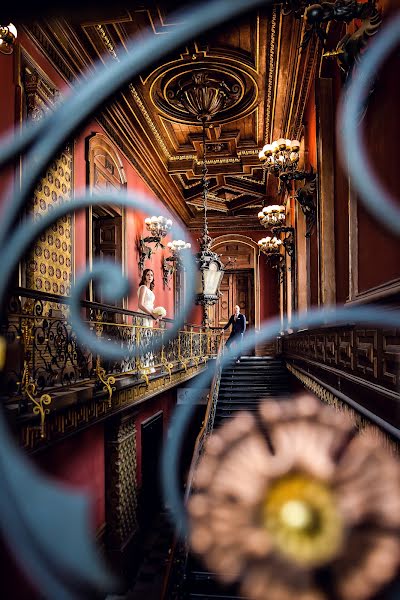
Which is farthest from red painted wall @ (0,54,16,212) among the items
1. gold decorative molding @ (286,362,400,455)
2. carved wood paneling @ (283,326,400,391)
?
gold decorative molding @ (286,362,400,455)

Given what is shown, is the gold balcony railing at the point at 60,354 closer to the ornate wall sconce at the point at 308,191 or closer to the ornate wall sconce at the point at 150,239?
the ornate wall sconce at the point at 150,239

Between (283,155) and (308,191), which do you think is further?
(283,155)

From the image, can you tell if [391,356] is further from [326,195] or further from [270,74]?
[270,74]

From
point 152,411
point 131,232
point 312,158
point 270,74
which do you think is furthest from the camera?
point 152,411

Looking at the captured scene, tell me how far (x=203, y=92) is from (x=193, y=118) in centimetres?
114

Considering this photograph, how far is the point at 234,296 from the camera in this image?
1561 centimetres

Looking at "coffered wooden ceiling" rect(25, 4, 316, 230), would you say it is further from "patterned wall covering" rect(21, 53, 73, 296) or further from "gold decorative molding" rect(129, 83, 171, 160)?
"patterned wall covering" rect(21, 53, 73, 296)

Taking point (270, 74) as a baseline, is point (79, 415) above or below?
below

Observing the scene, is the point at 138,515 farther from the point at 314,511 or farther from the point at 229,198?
the point at 229,198

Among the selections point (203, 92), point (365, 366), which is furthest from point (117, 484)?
point (203, 92)

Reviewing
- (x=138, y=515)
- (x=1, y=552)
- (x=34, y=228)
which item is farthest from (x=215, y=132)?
(x=34, y=228)

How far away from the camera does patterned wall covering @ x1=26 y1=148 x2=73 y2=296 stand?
209 inches

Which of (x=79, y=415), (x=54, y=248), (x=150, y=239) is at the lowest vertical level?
(x=79, y=415)

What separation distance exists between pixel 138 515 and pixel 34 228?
8.31m
